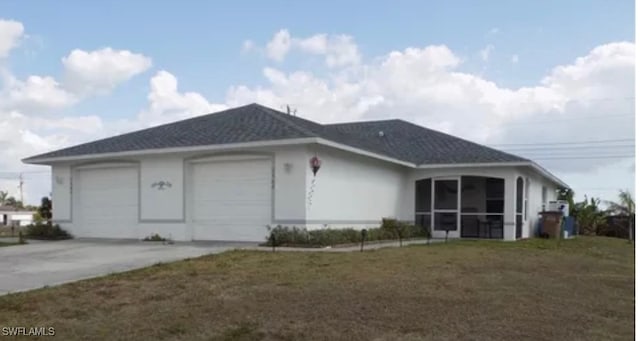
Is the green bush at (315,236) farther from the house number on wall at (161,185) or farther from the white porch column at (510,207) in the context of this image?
the white porch column at (510,207)

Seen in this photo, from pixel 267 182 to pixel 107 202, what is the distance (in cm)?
582

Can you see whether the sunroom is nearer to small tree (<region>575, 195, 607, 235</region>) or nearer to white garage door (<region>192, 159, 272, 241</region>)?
white garage door (<region>192, 159, 272, 241</region>)

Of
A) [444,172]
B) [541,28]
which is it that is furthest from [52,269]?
[444,172]

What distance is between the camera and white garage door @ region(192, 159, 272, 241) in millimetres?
15992

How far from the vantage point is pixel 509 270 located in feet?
33.3

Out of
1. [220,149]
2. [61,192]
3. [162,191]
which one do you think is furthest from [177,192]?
[61,192]

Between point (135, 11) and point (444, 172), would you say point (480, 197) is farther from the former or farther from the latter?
point (135, 11)

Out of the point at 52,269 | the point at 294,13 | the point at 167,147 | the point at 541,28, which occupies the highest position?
the point at 294,13

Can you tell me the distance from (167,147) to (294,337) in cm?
1202

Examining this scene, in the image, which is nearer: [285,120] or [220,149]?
[220,149]

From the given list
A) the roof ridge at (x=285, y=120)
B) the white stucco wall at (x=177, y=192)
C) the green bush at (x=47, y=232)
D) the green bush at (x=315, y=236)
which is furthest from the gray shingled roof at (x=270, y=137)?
the green bush at (x=315, y=236)

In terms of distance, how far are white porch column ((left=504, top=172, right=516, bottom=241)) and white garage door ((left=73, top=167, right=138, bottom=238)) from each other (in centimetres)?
1206

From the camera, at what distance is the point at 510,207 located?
65.9 ft

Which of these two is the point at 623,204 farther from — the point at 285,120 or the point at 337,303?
the point at 337,303
